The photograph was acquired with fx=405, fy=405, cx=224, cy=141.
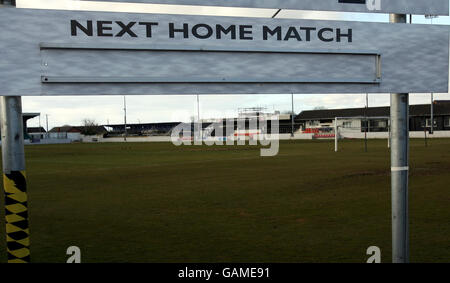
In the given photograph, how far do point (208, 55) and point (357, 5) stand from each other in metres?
1.46

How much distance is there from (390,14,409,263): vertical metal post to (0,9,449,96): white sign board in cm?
→ 32

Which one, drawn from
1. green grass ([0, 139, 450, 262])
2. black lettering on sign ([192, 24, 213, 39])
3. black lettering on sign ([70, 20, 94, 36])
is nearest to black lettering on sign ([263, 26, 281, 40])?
black lettering on sign ([192, 24, 213, 39])

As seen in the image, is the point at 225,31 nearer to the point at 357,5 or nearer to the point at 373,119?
the point at 357,5

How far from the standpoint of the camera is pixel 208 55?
3.59 meters

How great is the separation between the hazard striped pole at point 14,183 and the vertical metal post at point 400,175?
3127mm

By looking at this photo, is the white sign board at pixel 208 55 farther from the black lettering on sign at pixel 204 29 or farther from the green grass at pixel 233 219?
the green grass at pixel 233 219

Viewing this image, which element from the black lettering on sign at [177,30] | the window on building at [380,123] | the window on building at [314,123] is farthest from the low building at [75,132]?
the black lettering on sign at [177,30]

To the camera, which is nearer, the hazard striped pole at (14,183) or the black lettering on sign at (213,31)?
the hazard striped pole at (14,183)

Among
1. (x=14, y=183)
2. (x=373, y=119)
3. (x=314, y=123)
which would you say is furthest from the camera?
(x=314, y=123)

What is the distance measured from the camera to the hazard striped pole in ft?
10.0

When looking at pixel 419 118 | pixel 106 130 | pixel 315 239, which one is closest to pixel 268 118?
pixel 419 118

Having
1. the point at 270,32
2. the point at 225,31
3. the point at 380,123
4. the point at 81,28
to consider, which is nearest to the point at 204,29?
the point at 225,31

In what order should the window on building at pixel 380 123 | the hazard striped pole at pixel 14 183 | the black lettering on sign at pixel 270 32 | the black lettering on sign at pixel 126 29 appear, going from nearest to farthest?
the hazard striped pole at pixel 14 183
the black lettering on sign at pixel 126 29
the black lettering on sign at pixel 270 32
the window on building at pixel 380 123

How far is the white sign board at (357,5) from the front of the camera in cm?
360
